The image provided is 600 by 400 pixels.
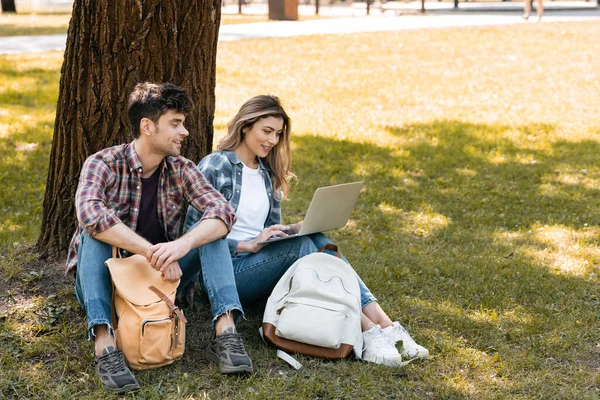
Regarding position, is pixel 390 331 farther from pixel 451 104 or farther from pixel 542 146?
pixel 451 104

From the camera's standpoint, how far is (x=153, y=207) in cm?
406

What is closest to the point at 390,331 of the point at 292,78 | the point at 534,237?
the point at 534,237

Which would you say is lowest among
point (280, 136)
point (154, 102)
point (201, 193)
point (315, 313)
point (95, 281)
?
point (315, 313)

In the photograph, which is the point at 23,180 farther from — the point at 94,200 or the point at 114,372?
the point at 114,372

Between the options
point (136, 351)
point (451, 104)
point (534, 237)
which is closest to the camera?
point (136, 351)

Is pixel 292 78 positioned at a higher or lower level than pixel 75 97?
lower

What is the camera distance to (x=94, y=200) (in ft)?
12.1

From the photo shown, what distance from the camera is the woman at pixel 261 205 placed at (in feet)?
13.8

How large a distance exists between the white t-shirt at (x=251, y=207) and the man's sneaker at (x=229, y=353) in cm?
74

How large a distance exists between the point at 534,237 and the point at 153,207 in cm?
325

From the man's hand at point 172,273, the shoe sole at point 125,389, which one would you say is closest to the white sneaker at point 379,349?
the man's hand at point 172,273

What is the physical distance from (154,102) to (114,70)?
72 centimetres

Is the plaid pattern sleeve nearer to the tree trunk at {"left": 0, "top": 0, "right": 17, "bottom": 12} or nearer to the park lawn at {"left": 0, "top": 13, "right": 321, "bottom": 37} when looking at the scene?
the park lawn at {"left": 0, "top": 13, "right": 321, "bottom": 37}

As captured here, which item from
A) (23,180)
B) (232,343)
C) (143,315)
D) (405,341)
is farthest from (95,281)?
(23,180)
